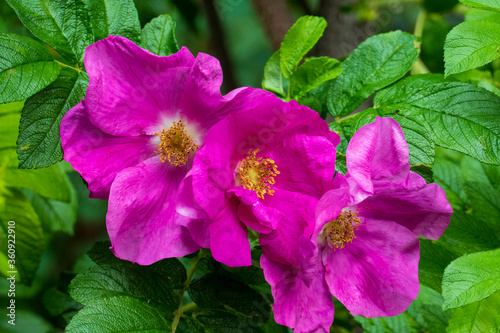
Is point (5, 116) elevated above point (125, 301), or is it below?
above

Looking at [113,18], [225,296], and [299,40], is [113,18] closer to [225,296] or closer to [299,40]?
[299,40]

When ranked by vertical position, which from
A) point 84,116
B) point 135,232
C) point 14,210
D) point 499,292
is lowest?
point 499,292

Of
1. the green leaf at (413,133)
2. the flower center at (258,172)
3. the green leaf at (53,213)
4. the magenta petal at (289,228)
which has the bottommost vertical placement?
the green leaf at (53,213)

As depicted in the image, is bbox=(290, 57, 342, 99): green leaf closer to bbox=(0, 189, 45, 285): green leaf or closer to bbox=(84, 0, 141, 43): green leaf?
bbox=(84, 0, 141, 43): green leaf

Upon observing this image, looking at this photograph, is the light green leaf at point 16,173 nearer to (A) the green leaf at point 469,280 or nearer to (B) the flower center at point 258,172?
(B) the flower center at point 258,172

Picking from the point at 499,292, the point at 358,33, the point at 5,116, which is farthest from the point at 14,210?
the point at 358,33

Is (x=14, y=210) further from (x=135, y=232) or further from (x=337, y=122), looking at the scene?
(x=337, y=122)

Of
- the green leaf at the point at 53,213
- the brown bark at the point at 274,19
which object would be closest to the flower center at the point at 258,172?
the green leaf at the point at 53,213
